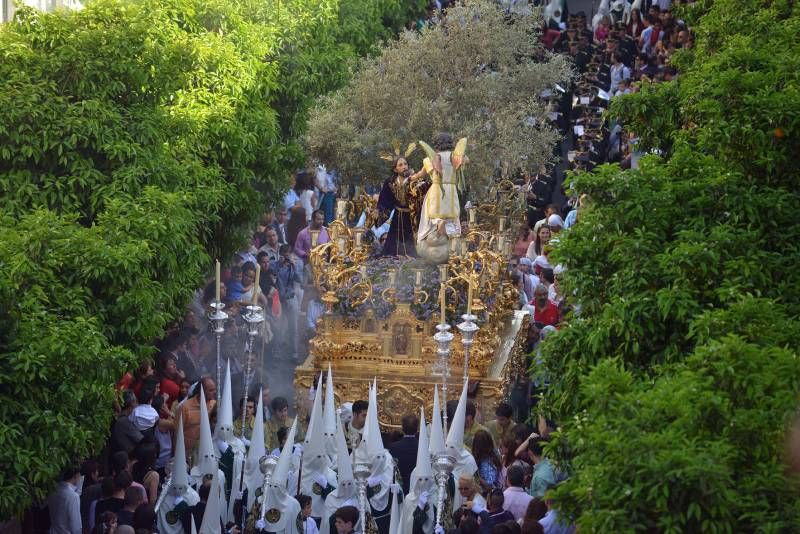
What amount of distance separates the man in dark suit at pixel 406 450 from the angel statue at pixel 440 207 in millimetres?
5656

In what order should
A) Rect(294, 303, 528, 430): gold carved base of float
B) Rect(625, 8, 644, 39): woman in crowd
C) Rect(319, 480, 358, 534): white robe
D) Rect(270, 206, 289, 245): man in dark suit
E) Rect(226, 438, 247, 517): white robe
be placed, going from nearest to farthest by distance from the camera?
1. Rect(319, 480, 358, 534): white robe
2. Rect(226, 438, 247, 517): white robe
3. Rect(294, 303, 528, 430): gold carved base of float
4. Rect(270, 206, 289, 245): man in dark suit
5. Rect(625, 8, 644, 39): woman in crowd

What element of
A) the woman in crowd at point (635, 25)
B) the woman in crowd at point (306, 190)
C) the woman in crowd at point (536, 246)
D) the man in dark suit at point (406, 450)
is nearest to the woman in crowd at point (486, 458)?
the man in dark suit at point (406, 450)

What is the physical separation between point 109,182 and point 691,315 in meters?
8.47

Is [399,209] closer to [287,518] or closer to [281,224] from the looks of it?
[281,224]

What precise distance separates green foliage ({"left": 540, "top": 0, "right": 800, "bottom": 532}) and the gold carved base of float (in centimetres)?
477

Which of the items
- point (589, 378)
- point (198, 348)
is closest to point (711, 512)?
point (589, 378)

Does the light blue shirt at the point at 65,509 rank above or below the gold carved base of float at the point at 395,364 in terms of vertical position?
below

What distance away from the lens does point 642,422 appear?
12.4m

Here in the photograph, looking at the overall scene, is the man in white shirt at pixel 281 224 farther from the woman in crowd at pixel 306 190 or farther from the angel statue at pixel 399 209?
the angel statue at pixel 399 209

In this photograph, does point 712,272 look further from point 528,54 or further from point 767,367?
point 528,54

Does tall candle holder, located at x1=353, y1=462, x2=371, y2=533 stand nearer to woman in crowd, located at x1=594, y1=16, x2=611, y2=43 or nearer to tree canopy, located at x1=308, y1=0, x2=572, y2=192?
tree canopy, located at x1=308, y1=0, x2=572, y2=192

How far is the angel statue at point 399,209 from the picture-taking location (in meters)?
25.2

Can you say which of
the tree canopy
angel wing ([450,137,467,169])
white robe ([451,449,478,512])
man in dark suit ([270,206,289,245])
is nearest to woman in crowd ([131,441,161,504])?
white robe ([451,449,478,512])

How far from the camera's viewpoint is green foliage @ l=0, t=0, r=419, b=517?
53.5 feet
